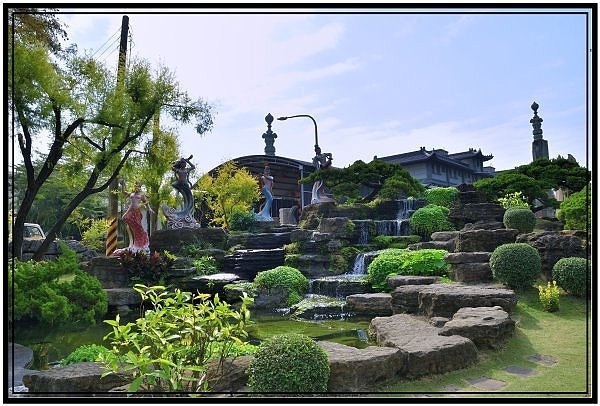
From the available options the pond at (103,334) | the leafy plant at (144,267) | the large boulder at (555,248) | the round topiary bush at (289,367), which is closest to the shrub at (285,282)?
the pond at (103,334)

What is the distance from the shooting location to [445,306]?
263 inches

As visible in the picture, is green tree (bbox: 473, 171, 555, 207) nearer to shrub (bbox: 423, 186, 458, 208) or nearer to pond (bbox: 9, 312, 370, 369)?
shrub (bbox: 423, 186, 458, 208)

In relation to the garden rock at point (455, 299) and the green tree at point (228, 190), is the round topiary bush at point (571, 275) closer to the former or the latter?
the garden rock at point (455, 299)

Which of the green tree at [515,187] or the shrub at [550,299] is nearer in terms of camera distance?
the shrub at [550,299]

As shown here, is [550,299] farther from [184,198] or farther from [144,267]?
[184,198]

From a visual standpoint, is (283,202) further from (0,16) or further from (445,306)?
(0,16)

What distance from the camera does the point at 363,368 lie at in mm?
4133

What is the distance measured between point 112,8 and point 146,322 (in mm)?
2369

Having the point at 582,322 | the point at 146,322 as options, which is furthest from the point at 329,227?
the point at 146,322

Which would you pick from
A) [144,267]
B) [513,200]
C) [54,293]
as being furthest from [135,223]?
[513,200]

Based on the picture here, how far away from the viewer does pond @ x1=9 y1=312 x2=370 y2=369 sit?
644 centimetres

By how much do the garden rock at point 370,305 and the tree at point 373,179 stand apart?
8.26 metres

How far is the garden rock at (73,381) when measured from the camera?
13.2ft

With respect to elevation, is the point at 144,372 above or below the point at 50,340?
above
